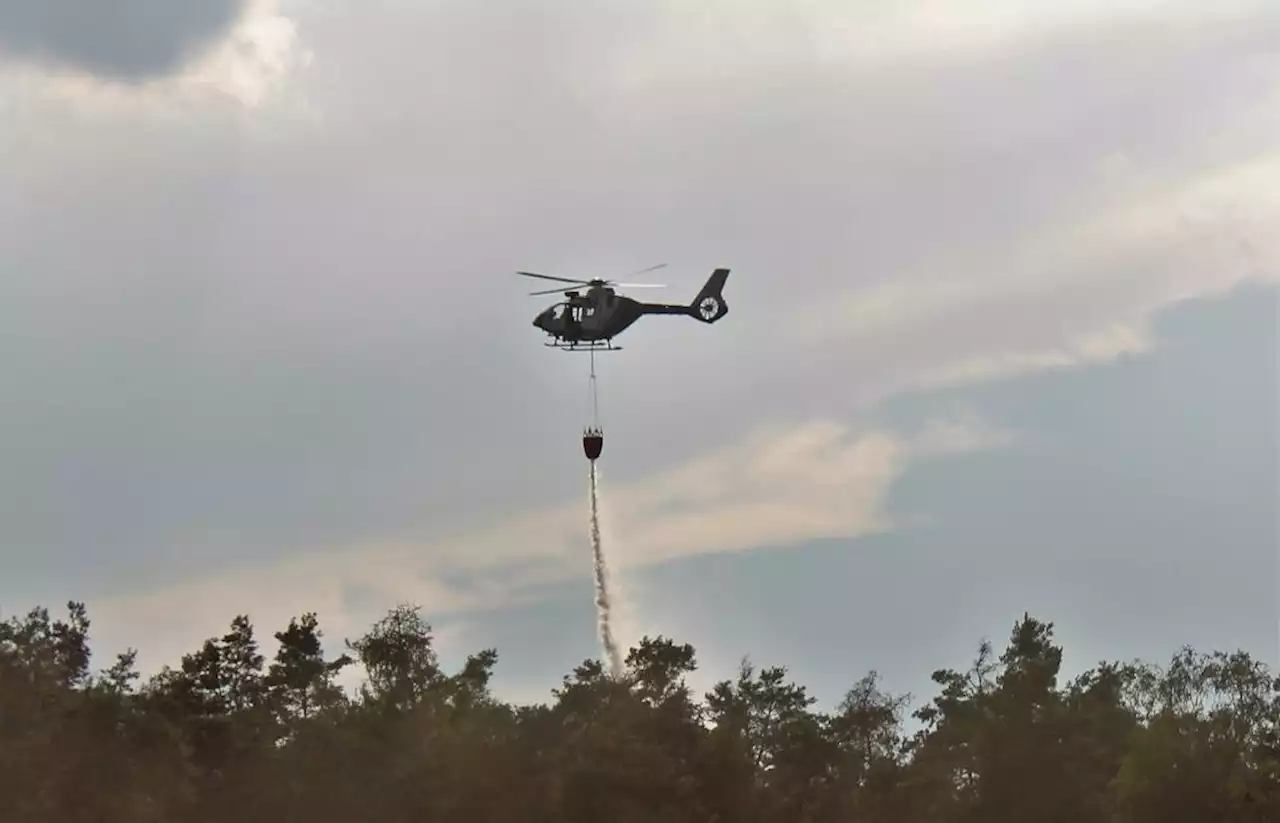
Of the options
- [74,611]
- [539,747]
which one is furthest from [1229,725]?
[74,611]

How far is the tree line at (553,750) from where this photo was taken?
11262cm

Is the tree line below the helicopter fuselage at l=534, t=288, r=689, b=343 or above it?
below

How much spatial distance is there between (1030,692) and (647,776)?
29.4 meters

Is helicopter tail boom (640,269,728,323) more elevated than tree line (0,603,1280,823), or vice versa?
helicopter tail boom (640,269,728,323)

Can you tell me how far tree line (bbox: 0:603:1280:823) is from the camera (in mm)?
112625

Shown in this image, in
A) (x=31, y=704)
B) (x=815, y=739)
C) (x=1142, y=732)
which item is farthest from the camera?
(x=815, y=739)

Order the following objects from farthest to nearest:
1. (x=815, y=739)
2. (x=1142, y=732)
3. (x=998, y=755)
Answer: (x=815, y=739) → (x=998, y=755) → (x=1142, y=732)

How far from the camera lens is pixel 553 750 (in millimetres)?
121250

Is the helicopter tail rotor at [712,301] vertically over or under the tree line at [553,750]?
over

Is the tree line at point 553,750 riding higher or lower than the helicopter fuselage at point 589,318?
lower

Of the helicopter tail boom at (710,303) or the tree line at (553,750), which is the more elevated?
the helicopter tail boom at (710,303)

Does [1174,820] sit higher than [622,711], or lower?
lower

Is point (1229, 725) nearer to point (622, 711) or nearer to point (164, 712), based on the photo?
point (622, 711)

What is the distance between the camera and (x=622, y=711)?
12219 centimetres
